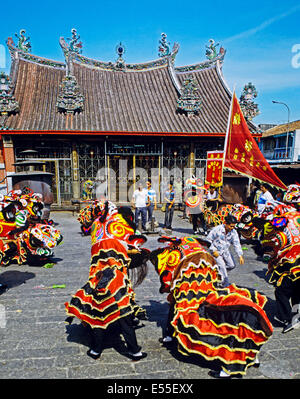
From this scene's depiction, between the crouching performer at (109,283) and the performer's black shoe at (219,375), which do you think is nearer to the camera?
the performer's black shoe at (219,375)

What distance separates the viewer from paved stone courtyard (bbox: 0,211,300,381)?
131 inches

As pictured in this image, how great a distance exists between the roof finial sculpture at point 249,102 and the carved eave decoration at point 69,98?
8851 mm

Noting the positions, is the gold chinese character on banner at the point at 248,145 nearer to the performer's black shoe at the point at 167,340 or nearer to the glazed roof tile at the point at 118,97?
the performer's black shoe at the point at 167,340

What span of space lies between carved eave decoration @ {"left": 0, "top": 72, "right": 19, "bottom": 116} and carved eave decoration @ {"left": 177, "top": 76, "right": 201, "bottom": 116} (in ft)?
27.3

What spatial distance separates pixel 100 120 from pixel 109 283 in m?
12.7

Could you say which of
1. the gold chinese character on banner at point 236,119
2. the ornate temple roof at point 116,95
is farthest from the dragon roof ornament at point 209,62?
the gold chinese character on banner at point 236,119

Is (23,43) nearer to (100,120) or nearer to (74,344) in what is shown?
(100,120)

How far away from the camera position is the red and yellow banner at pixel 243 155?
552 centimetres

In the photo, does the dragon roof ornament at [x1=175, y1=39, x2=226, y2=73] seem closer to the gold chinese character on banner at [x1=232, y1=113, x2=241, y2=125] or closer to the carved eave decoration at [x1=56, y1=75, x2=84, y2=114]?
the carved eave decoration at [x1=56, y1=75, x2=84, y2=114]

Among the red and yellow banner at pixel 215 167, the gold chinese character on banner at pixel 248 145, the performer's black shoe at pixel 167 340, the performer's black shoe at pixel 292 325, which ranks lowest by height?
the performer's black shoe at pixel 292 325

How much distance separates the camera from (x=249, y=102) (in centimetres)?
1641

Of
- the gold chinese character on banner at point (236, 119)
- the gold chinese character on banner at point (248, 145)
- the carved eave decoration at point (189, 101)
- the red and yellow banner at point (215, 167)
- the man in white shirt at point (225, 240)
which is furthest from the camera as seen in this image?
the carved eave decoration at point (189, 101)

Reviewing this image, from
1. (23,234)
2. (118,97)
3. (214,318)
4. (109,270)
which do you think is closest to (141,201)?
(23,234)

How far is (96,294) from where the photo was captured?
3.40 m
